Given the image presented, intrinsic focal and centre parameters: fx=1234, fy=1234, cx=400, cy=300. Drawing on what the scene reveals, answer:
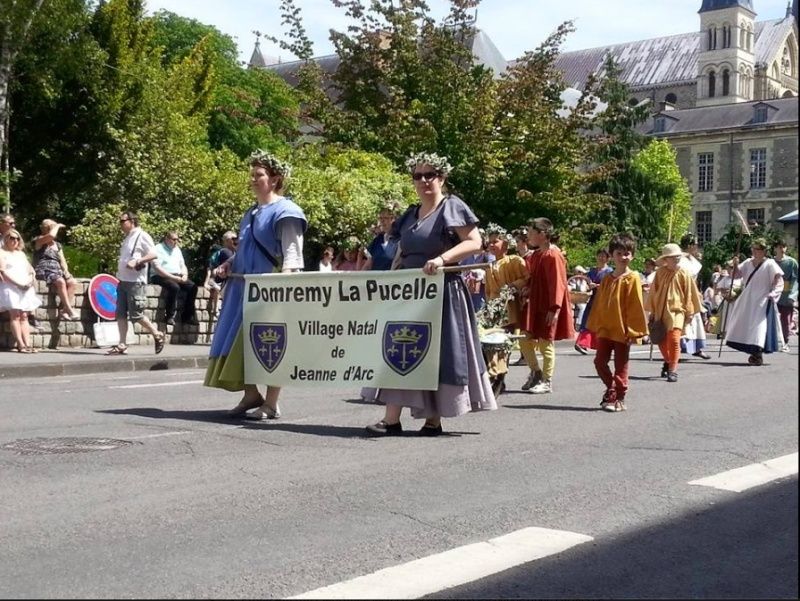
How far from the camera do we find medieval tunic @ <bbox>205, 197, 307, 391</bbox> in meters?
9.03

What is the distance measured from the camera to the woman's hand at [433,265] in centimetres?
810

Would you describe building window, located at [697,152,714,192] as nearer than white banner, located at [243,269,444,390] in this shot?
No

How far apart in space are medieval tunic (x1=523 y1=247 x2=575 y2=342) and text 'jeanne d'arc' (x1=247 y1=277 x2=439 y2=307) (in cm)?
385

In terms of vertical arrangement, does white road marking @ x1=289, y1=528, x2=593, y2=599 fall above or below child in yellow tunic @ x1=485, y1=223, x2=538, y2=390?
below

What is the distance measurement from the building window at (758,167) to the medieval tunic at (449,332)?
322 feet

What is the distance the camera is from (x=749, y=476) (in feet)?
22.9

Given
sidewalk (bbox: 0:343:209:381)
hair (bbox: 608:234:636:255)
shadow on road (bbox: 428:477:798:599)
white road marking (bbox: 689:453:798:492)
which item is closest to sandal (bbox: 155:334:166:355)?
sidewalk (bbox: 0:343:209:381)

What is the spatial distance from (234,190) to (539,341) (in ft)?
45.7

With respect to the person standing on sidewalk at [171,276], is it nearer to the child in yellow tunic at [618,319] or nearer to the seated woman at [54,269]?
the seated woman at [54,269]

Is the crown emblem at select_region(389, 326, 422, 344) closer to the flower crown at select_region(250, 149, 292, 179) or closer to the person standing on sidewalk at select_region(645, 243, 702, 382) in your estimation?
the flower crown at select_region(250, 149, 292, 179)

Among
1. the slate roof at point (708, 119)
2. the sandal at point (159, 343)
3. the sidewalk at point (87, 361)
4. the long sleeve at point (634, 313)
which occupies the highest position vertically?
the slate roof at point (708, 119)

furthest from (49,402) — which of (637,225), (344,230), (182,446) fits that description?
(637,225)

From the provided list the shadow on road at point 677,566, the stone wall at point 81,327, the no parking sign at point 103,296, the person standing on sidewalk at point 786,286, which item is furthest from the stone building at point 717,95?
the shadow on road at point 677,566

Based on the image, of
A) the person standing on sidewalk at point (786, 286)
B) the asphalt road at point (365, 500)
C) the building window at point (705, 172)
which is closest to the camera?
the asphalt road at point (365, 500)
